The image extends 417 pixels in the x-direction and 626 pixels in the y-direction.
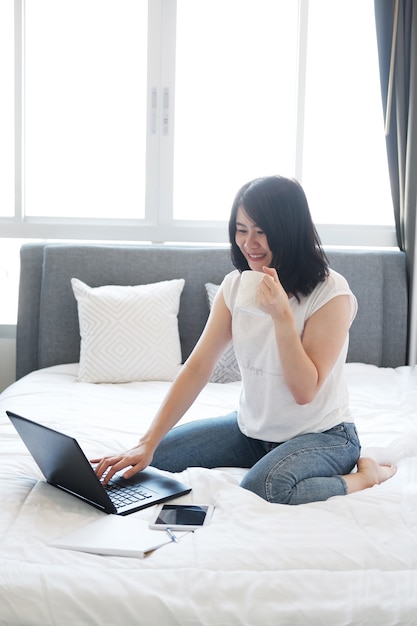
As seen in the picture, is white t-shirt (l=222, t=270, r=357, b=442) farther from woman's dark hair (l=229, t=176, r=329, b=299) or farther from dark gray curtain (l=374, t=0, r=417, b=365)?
dark gray curtain (l=374, t=0, r=417, b=365)

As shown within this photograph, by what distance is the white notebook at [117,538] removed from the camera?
4.69 feet

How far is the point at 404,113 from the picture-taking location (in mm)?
3287

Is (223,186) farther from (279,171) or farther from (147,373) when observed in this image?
(147,373)

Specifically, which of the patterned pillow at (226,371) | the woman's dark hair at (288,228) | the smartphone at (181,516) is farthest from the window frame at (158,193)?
the smartphone at (181,516)

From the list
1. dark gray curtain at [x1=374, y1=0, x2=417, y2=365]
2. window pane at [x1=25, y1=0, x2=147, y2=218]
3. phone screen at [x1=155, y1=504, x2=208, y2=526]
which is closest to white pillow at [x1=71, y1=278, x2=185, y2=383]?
window pane at [x1=25, y1=0, x2=147, y2=218]

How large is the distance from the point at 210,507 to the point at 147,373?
51.5 inches

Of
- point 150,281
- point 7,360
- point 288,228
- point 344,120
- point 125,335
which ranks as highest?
point 344,120

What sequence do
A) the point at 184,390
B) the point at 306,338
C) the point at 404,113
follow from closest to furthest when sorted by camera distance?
the point at 306,338
the point at 184,390
the point at 404,113

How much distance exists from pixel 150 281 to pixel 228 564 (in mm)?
1890

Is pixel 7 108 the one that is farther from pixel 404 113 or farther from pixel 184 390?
pixel 184 390

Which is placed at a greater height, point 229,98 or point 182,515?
point 229,98

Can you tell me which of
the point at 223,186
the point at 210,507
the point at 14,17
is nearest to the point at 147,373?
the point at 223,186

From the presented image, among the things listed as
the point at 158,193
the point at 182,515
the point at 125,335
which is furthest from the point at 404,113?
the point at 182,515

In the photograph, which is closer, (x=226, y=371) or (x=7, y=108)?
(x=226, y=371)
